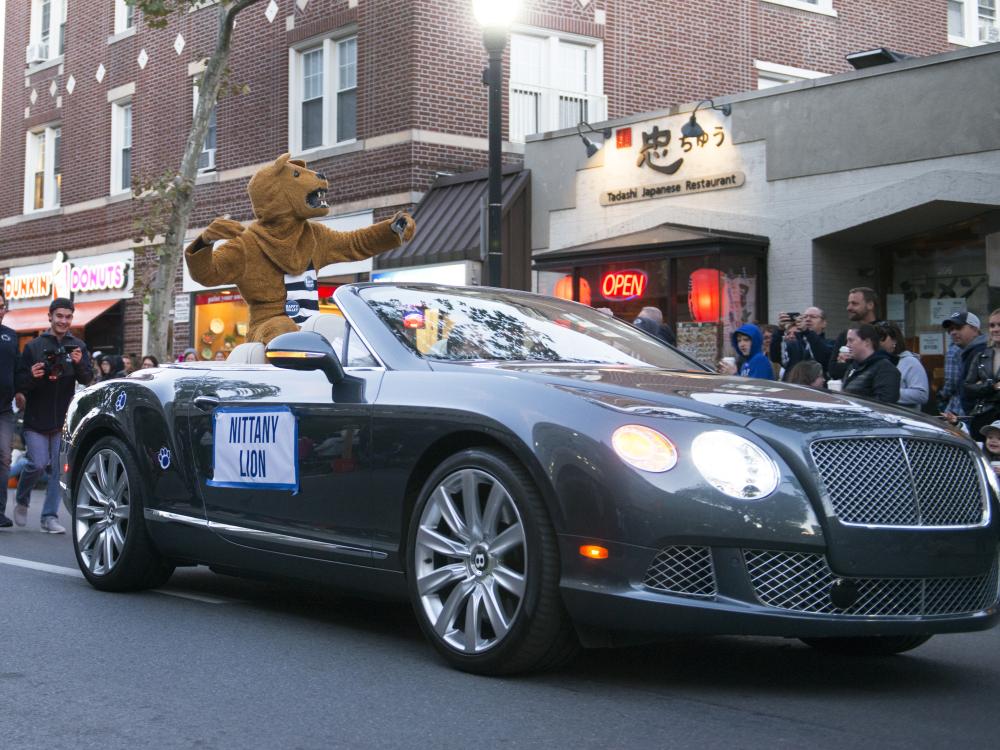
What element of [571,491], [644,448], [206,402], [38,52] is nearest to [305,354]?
[206,402]

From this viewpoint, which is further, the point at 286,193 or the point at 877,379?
the point at 877,379

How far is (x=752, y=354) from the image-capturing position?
13.5 metres

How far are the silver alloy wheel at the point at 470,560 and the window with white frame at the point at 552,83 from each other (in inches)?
634

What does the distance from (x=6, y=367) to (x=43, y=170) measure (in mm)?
20280

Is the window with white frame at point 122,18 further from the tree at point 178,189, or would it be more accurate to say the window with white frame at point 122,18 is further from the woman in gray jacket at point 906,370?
the woman in gray jacket at point 906,370

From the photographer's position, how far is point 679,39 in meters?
22.5

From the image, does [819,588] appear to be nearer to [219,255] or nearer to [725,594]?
[725,594]

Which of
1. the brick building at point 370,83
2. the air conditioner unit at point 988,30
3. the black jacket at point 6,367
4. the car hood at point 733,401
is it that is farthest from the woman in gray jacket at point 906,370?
the air conditioner unit at point 988,30

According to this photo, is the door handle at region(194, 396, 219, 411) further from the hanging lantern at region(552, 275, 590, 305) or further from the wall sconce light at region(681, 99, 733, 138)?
the wall sconce light at region(681, 99, 733, 138)

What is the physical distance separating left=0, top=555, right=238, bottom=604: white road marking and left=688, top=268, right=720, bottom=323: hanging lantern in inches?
372

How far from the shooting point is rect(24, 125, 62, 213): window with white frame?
97.9 feet

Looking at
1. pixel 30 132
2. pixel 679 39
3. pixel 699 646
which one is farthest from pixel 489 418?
pixel 30 132

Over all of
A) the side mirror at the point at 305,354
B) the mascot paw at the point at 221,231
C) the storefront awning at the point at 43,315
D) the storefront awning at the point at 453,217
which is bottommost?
the side mirror at the point at 305,354

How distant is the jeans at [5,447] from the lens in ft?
36.6
